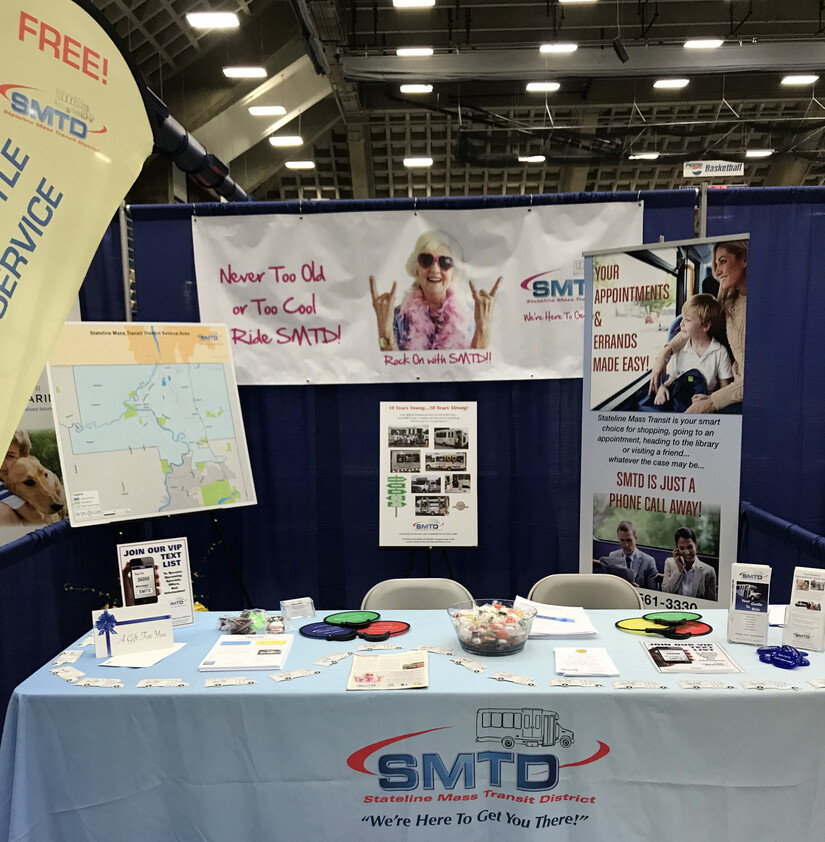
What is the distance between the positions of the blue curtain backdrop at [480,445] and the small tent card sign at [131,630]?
1430 mm

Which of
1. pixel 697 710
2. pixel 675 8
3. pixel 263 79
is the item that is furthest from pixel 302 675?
pixel 675 8

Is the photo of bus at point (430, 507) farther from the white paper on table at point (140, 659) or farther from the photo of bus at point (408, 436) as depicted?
the white paper on table at point (140, 659)

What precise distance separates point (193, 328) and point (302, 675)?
6.68 ft

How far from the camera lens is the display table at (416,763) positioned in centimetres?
170

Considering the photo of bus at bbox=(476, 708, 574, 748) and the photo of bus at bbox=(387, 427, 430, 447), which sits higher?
the photo of bus at bbox=(387, 427, 430, 447)

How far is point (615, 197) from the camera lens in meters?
3.42

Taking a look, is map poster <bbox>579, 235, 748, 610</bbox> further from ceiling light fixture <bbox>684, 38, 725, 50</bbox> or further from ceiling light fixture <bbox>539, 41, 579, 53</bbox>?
ceiling light fixture <bbox>684, 38, 725, 50</bbox>

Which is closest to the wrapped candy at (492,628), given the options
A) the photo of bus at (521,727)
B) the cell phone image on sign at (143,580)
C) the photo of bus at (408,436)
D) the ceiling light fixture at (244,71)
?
the photo of bus at (521,727)

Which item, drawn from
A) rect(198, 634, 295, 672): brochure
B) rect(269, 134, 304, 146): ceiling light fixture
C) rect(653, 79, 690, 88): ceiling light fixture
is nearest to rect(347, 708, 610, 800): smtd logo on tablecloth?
rect(198, 634, 295, 672): brochure

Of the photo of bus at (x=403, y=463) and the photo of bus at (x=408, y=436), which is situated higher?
the photo of bus at (x=408, y=436)

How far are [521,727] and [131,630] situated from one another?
1211 mm

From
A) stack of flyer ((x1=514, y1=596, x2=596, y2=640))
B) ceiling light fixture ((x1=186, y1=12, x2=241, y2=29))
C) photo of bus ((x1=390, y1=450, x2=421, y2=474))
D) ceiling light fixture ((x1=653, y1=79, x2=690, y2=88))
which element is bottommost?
stack of flyer ((x1=514, y1=596, x2=596, y2=640))

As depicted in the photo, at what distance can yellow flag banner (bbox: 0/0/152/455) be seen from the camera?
0.98 meters

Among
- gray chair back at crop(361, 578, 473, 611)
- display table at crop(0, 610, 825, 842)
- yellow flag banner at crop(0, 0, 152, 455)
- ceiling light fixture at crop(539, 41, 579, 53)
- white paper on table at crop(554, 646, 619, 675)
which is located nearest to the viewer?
yellow flag banner at crop(0, 0, 152, 455)
